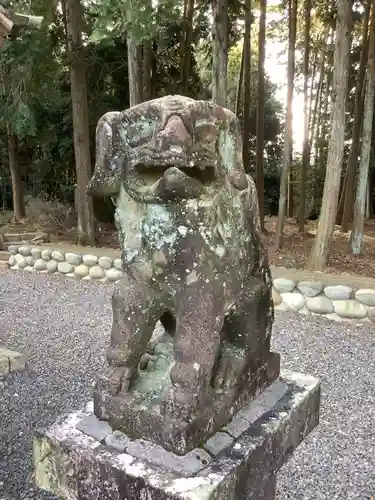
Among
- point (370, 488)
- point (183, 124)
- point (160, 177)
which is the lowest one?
point (370, 488)

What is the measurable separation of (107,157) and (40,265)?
6803 millimetres

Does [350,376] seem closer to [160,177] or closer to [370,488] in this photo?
[370,488]

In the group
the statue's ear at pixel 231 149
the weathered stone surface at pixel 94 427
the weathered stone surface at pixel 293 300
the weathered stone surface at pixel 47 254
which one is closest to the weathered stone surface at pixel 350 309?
the weathered stone surface at pixel 293 300

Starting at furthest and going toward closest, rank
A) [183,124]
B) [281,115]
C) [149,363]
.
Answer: [281,115] < [149,363] < [183,124]

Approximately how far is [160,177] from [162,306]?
41 centimetres

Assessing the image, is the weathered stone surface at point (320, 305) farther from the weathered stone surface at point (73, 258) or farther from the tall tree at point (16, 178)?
the tall tree at point (16, 178)

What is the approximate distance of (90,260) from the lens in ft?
24.1

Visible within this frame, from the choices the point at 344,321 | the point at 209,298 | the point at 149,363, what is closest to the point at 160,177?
the point at 209,298

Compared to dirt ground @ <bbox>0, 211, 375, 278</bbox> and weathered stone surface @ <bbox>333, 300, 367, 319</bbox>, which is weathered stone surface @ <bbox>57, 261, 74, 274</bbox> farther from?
weathered stone surface @ <bbox>333, 300, 367, 319</bbox>

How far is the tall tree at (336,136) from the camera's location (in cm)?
608

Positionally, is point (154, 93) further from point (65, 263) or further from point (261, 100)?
point (65, 263)

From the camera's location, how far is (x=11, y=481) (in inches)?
107

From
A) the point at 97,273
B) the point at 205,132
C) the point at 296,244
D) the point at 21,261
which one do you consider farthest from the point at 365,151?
the point at 205,132

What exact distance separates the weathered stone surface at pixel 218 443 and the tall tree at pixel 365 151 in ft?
22.8
